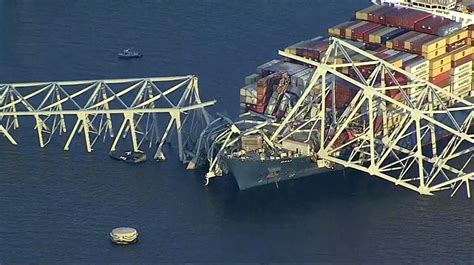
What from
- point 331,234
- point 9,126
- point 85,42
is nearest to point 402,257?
point 331,234

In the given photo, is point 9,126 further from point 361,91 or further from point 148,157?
point 361,91

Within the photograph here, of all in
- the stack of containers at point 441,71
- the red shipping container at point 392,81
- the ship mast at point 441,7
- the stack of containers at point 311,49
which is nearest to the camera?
the red shipping container at point 392,81

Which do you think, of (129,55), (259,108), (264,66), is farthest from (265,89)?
(129,55)

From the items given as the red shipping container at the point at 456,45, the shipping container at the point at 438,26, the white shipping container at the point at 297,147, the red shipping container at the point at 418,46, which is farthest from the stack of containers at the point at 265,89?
the red shipping container at the point at 456,45

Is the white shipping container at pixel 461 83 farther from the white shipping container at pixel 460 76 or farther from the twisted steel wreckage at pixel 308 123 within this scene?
the twisted steel wreckage at pixel 308 123

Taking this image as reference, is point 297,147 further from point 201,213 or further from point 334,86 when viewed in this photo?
point 201,213

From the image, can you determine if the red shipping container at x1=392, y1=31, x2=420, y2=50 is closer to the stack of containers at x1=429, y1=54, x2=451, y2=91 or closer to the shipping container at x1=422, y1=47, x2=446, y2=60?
the shipping container at x1=422, y1=47, x2=446, y2=60

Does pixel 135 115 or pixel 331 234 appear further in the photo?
pixel 135 115
